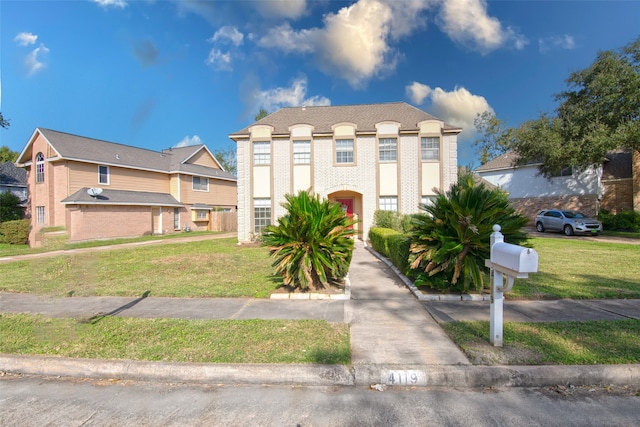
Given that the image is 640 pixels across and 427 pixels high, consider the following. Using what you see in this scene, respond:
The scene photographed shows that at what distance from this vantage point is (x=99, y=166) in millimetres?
22547

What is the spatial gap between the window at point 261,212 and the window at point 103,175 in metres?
14.1

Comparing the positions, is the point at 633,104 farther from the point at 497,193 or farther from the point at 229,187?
the point at 229,187

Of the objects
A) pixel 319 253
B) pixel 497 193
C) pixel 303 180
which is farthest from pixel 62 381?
pixel 303 180

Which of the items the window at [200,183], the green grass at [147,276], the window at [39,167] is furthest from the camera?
the window at [200,183]

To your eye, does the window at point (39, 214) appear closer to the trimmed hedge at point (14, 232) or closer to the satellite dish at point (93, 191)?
the trimmed hedge at point (14, 232)

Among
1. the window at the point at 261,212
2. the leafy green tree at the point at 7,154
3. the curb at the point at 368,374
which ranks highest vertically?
the leafy green tree at the point at 7,154

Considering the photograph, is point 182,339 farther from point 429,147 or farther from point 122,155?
point 122,155

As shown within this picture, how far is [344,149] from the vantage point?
1633 cm

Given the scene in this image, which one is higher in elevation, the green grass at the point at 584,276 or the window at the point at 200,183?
the window at the point at 200,183

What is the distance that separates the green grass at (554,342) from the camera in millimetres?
3512

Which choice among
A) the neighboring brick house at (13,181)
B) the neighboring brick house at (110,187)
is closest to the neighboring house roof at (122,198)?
the neighboring brick house at (110,187)

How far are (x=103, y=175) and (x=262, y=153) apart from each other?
47.4 ft

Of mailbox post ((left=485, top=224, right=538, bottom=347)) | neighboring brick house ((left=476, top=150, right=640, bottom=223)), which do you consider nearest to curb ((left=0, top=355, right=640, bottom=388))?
mailbox post ((left=485, top=224, right=538, bottom=347))

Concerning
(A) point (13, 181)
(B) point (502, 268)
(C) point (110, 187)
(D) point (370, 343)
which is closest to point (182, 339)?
(D) point (370, 343)
